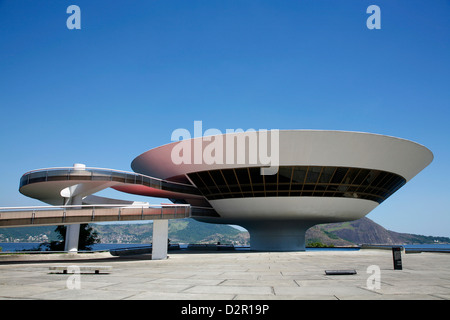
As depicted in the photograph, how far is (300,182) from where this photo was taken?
32938 mm

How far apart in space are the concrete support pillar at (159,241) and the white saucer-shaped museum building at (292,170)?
32.1ft

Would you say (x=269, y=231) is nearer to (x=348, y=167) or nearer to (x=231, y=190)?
(x=231, y=190)

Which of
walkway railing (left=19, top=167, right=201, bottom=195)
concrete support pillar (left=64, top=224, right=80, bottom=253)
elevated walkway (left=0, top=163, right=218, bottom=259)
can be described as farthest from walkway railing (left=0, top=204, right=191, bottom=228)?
concrete support pillar (left=64, top=224, right=80, bottom=253)

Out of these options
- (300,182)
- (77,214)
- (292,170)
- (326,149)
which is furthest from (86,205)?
(326,149)

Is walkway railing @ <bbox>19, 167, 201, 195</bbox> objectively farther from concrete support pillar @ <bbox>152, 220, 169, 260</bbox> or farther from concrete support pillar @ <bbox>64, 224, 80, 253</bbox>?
concrete support pillar @ <bbox>152, 220, 169, 260</bbox>

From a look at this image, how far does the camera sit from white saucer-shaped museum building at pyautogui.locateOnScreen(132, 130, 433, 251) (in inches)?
1213

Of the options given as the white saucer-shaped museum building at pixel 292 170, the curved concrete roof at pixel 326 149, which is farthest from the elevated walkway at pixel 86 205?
the curved concrete roof at pixel 326 149

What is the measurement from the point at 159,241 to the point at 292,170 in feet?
48.4

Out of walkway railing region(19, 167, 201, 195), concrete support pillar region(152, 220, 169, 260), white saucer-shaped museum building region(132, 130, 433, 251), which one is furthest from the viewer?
white saucer-shaped museum building region(132, 130, 433, 251)

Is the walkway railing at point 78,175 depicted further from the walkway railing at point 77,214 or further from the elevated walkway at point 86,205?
the walkway railing at point 77,214

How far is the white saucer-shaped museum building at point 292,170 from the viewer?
101ft

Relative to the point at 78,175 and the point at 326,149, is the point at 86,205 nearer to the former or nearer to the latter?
the point at 78,175
